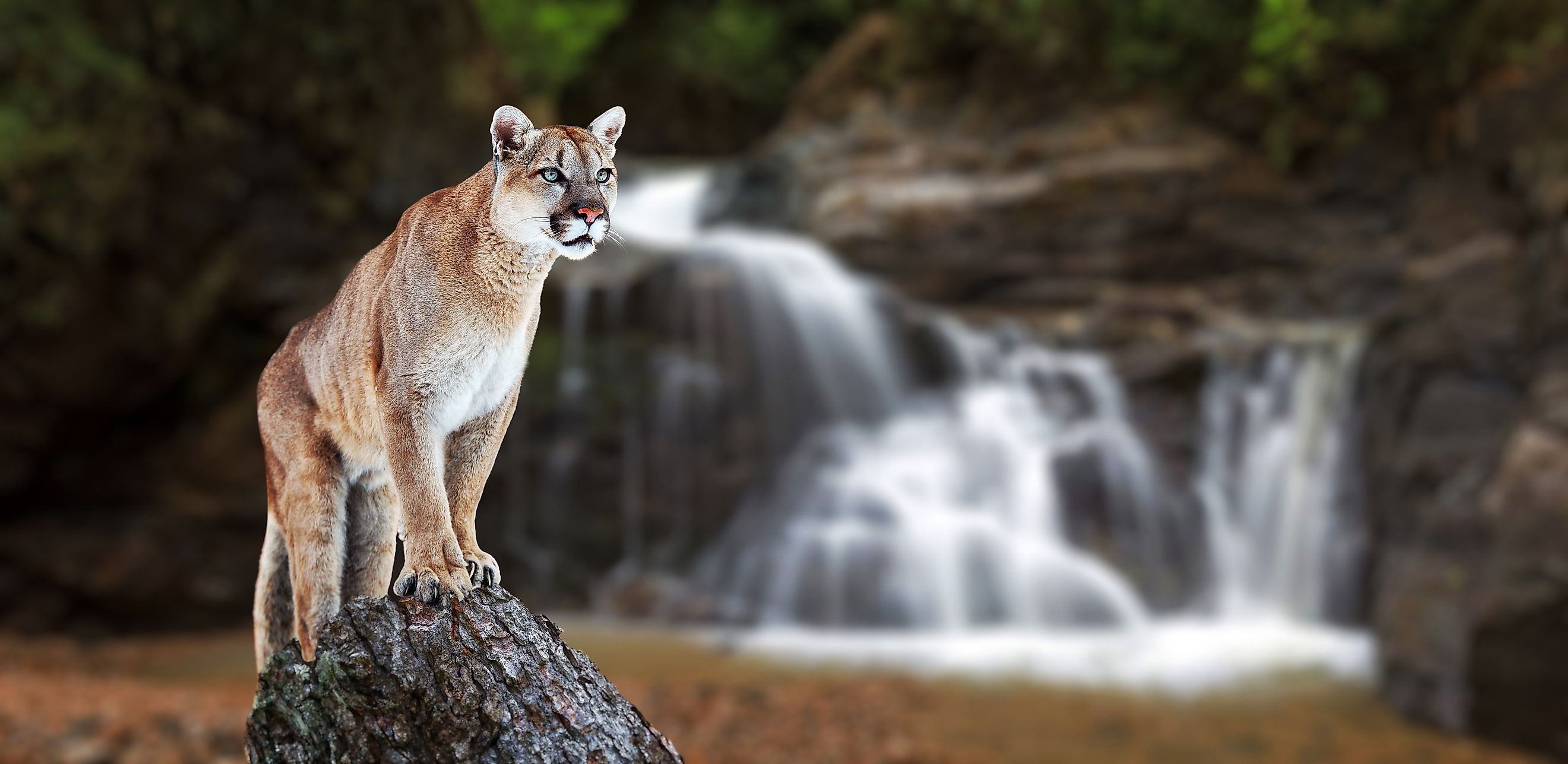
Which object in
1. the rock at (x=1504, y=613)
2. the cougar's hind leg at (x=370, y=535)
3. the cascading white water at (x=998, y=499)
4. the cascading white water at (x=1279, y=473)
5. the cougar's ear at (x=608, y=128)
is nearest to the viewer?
the cougar's ear at (x=608, y=128)

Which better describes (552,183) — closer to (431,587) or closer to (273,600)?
(431,587)

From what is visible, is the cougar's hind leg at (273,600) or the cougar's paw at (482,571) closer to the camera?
the cougar's paw at (482,571)

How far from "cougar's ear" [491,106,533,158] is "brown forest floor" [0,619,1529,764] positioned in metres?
6.19

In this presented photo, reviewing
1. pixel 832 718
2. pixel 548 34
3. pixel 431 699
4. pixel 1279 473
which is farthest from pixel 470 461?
pixel 548 34

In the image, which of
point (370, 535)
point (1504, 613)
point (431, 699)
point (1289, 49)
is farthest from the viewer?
point (1289, 49)

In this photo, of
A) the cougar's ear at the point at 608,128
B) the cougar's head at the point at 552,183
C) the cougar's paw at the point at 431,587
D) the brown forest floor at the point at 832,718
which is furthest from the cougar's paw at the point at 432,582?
the brown forest floor at the point at 832,718

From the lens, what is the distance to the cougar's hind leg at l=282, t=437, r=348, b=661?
295 cm

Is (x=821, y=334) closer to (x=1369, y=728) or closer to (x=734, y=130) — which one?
(x=1369, y=728)

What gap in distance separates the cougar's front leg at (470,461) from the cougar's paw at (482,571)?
87 millimetres

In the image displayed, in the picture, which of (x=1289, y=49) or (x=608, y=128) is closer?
(x=608, y=128)

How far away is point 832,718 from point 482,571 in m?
7.13

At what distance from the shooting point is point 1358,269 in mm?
14906

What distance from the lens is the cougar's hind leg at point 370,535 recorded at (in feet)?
10.2

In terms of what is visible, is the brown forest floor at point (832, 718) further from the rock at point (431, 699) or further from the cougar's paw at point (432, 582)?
the cougar's paw at point (432, 582)
